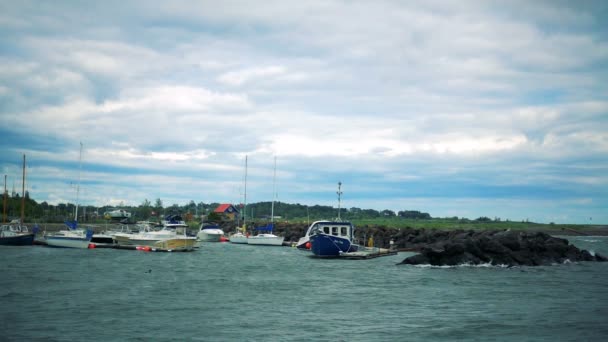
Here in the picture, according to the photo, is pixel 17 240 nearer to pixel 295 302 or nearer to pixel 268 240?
pixel 268 240

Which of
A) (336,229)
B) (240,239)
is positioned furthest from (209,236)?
(336,229)

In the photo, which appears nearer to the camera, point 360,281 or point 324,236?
point 360,281

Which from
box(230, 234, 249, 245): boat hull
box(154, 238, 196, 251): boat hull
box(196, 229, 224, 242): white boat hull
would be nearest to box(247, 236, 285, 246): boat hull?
box(230, 234, 249, 245): boat hull

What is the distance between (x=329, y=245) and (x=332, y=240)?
0.60 metres

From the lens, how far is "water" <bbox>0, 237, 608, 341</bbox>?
2309cm

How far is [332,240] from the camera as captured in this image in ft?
184

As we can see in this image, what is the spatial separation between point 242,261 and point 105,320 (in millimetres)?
29315

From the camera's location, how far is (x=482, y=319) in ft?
85.9

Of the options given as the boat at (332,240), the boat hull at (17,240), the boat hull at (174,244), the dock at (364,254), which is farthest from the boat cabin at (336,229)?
the boat hull at (17,240)

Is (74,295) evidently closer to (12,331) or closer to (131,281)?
(131,281)

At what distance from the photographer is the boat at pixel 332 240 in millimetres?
55688

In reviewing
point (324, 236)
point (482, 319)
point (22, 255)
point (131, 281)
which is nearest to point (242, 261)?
point (324, 236)

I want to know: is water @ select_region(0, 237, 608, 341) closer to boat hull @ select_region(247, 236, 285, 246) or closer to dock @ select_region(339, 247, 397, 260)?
dock @ select_region(339, 247, 397, 260)

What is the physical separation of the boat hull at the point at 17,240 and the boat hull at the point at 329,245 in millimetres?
32652
